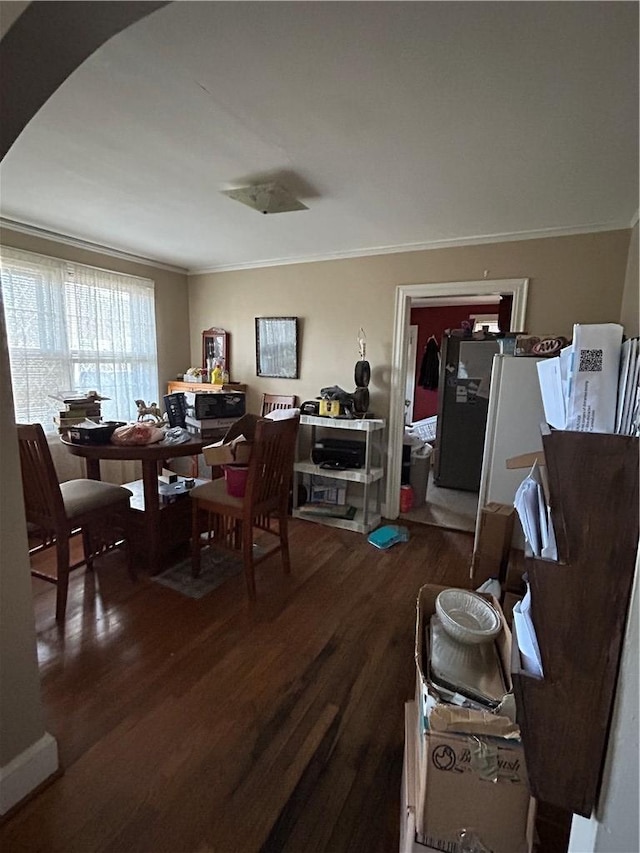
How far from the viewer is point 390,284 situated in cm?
337

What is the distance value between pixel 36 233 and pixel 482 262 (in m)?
3.32

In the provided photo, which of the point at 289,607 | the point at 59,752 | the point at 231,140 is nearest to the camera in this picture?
the point at 59,752

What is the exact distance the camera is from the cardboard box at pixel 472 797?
986 millimetres

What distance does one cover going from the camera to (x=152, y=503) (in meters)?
2.46

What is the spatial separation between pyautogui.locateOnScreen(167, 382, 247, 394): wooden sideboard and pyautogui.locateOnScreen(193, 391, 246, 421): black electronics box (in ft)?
3.92

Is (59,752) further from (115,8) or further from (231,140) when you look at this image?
(231,140)

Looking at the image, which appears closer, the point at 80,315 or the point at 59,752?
the point at 59,752

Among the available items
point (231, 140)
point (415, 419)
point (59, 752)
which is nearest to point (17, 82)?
point (231, 140)

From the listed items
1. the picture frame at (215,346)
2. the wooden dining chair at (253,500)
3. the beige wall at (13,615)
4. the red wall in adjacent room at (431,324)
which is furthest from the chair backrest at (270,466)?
the red wall in adjacent room at (431,324)

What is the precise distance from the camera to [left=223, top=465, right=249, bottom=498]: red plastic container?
2.33 metres

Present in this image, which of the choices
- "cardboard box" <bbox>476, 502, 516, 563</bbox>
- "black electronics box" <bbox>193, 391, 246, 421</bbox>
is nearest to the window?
"black electronics box" <bbox>193, 391, 246, 421</bbox>

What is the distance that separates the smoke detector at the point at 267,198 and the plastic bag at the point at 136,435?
1.39m

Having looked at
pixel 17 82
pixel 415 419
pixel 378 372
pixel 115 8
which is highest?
pixel 115 8

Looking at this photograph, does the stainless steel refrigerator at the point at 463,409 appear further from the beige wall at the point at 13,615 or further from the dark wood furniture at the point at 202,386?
the beige wall at the point at 13,615
